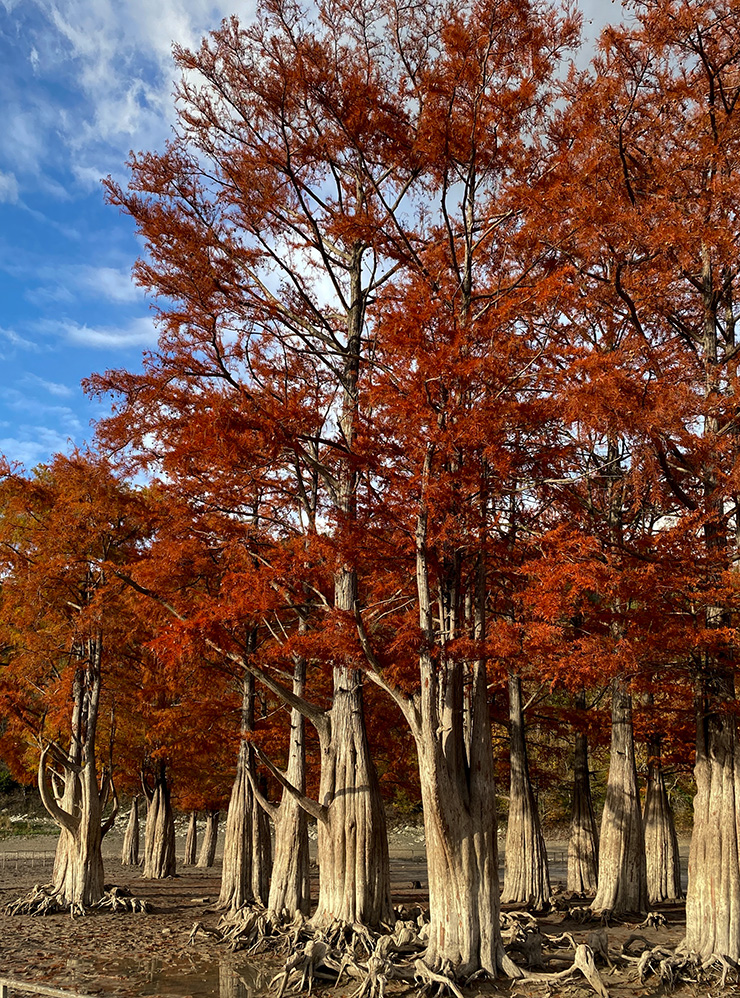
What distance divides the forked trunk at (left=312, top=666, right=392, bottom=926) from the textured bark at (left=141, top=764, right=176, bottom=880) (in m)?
18.4

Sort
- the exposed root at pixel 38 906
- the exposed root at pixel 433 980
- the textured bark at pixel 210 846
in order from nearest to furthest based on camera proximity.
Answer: the exposed root at pixel 433 980, the exposed root at pixel 38 906, the textured bark at pixel 210 846

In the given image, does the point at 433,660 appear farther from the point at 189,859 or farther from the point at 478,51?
the point at 189,859

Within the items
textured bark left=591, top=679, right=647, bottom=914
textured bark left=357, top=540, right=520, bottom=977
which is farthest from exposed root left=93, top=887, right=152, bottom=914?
textured bark left=591, top=679, right=647, bottom=914

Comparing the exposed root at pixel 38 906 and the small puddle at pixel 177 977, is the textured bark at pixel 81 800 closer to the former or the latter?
the exposed root at pixel 38 906

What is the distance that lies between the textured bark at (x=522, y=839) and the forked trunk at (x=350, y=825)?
6.48 metres

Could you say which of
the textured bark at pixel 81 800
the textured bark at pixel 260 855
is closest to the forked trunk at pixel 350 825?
the textured bark at pixel 260 855

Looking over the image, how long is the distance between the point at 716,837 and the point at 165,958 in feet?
31.3

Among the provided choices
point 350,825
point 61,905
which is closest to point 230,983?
point 350,825

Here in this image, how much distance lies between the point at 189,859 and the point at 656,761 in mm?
24508

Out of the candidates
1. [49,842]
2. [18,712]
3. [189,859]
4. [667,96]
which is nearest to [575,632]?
[667,96]

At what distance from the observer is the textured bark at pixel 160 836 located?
30.0 meters

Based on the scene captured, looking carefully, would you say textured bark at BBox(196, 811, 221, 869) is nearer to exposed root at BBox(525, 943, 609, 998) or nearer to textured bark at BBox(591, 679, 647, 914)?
textured bark at BBox(591, 679, 647, 914)

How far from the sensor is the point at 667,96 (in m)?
14.6

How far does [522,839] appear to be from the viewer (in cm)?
2119
